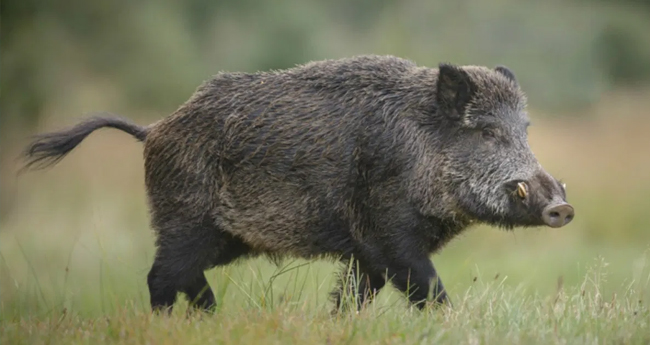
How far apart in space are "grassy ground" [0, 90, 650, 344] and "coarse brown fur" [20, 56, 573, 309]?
25 centimetres

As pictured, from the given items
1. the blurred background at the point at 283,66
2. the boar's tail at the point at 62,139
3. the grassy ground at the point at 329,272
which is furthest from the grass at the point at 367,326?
the blurred background at the point at 283,66

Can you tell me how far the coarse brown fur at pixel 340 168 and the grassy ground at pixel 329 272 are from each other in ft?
0.81

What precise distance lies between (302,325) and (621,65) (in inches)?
606


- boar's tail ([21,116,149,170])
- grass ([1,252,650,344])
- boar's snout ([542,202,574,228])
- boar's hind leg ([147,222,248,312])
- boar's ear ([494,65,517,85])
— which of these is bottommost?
grass ([1,252,650,344])

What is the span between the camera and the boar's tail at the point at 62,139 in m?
6.46

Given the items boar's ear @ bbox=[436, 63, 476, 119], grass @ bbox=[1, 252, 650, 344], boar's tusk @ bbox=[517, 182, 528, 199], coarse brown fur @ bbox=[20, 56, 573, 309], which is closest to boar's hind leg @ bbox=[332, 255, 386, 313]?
coarse brown fur @ bbox=[20, 56, 573, 309]

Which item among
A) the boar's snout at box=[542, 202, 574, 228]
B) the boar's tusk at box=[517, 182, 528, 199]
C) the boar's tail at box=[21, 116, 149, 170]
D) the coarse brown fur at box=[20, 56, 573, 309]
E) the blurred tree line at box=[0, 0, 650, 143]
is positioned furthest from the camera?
the blurred tree line at box=[0, 0, 650, 143]

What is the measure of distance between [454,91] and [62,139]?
257cm

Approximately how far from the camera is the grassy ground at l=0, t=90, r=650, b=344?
4.49m

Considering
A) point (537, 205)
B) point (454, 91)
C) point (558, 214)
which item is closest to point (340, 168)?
point (454, 91)

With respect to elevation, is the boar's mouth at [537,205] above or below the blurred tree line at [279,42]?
below

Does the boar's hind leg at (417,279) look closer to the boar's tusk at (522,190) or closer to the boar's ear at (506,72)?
the boar's tusk at (522,190)

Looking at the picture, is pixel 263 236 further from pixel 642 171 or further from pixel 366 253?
pixel 642 171

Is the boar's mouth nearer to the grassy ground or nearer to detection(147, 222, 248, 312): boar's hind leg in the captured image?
the grassy ground
